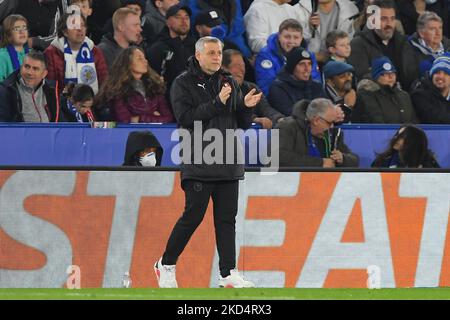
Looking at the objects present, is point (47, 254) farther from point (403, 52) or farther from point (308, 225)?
point (403, 52)

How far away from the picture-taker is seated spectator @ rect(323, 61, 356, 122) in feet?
44.4

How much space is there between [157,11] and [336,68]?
2061mm

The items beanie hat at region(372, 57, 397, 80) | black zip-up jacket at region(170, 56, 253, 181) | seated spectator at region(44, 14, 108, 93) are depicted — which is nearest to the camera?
black zip-up jacket at region(170, 56, 253, 181)

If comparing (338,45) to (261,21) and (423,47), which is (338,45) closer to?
(261,21)

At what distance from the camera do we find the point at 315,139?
39.9ft

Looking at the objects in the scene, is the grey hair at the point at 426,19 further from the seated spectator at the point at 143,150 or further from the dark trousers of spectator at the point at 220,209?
the dark trousers of spectator at the point at 220,209

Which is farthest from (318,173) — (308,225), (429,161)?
(429,161)

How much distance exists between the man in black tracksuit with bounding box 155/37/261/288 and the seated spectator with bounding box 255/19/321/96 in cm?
342

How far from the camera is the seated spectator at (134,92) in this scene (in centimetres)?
1272

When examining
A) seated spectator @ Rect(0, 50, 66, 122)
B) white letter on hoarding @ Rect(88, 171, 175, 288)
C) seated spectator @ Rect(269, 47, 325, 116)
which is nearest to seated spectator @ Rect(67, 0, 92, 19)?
seated spectator @ Rect(0, 50, 66, 122)

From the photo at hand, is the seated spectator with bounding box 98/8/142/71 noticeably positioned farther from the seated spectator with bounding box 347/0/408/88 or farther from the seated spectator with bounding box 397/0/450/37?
the seated spectator with bounding box 397/0/450/37

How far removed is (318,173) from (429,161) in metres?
1.20

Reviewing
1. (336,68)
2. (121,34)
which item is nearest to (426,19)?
(336,68)

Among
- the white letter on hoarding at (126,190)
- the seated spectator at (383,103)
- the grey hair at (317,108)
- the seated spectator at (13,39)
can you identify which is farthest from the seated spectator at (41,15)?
the seated spectator at (383,103)
